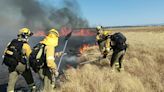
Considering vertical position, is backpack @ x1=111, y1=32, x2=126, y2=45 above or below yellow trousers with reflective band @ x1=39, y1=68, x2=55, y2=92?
above

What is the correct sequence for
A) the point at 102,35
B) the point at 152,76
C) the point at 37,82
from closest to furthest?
the point at 152,76 < the point at 37,82 < the point at 102,35

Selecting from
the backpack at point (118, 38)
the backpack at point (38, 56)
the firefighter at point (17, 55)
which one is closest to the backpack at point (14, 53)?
the firefighter at point (17, 55)

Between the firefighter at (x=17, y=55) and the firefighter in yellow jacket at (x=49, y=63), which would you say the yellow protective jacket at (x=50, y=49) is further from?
the firefighter at (x=17, y=55)

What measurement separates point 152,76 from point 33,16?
4268cm

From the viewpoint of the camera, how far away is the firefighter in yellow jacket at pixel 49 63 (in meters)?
9.15

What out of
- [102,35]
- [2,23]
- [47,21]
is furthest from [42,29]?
[102,35]

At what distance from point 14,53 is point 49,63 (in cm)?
101

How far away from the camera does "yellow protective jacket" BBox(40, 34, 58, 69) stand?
9109 mm

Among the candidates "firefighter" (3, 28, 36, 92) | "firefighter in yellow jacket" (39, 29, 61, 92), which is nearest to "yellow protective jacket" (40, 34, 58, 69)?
"firefighter in yellow jacket" (39, 29, 61, 92)

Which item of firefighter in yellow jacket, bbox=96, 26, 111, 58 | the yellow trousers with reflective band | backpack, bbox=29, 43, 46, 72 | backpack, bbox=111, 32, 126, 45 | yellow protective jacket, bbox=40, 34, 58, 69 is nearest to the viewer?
yellow protective jacket, bbox=40, 34, 58, 69

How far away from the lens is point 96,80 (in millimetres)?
10641

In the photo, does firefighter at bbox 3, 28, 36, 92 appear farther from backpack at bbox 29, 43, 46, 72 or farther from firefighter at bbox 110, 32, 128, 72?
firefighter at bbox 110, 32, 128, 72

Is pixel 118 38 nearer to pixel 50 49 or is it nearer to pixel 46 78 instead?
pixel 46 78

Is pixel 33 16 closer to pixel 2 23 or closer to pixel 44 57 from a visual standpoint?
pixel 2 23
